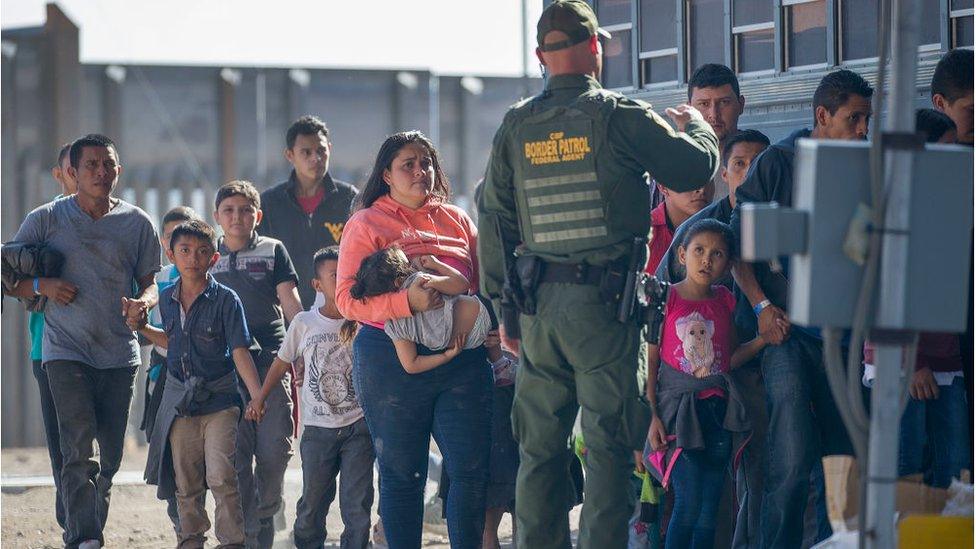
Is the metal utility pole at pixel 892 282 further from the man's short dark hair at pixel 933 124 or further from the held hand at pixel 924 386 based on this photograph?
the man's short dark hair at pixel 933 124

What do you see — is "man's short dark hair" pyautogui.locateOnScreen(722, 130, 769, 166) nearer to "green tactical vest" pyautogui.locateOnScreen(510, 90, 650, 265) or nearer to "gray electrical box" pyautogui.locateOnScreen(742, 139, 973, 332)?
"green tactical vest" pyautogui.locateOnScreen(510, 90, 650, 265)

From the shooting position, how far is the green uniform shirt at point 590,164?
5.90m

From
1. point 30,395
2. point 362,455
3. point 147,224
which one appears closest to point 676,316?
point 362,455

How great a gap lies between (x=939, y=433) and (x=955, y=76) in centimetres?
145

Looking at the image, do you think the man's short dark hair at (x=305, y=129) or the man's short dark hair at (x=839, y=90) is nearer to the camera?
the man's short dark hair at (x=839, y=90)

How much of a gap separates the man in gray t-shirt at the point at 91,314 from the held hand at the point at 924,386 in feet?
12.5

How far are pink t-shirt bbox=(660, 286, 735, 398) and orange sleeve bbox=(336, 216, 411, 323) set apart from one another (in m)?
1.09

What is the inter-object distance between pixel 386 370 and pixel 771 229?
2701 millimetres

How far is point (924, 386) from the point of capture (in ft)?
21.0

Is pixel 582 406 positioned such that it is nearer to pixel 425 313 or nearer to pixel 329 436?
pixel 425 313

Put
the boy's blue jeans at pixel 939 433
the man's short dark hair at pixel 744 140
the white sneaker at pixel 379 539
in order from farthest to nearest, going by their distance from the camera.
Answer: the white sneaker at pixel 379 539
the man's short dark hair at pixel 744 140
the boy's blue jeans at pixel 939 433

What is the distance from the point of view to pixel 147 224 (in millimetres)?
8688

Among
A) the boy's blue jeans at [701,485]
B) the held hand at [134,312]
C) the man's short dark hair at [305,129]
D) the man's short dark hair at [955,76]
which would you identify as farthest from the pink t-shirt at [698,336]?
the man's short dark hair at [305,129]

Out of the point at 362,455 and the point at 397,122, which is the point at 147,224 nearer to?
the point at 362,455
